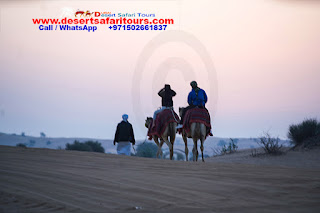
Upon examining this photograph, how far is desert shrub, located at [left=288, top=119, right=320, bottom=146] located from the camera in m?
24.6

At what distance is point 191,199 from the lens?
20.7 ft

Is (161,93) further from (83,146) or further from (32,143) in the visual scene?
(32,143)

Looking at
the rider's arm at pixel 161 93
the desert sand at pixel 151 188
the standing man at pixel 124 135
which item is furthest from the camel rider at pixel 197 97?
the desert sand at pixel 151 188

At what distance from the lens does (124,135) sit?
18812mm

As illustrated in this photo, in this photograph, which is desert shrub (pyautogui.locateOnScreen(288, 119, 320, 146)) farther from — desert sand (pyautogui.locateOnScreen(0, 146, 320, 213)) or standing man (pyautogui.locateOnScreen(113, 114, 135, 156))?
desert sand (pyautogui.locateOnScreen(0, 146, 320, 213))

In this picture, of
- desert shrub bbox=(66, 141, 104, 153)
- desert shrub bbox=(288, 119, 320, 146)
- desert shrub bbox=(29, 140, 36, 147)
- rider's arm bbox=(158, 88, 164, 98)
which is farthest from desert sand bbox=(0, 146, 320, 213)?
desert shrub bbox=(29, 140, 36, 147)

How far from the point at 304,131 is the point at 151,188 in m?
19.7

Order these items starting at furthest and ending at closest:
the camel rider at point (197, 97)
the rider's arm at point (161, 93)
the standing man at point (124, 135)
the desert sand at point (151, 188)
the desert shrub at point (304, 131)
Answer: the desert shrub at point (304, 131) < the standing man at point (124, 135) < the rider's arm at point (161, 93) < the camel rider at point (197, 97) < the desert sand at point (151, 188)

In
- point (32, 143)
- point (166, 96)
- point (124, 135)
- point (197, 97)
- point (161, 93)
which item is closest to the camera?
point (197, 97)

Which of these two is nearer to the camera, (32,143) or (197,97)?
(197,97)

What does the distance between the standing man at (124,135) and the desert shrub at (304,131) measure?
414 inches

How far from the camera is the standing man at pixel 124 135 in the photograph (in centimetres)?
1883

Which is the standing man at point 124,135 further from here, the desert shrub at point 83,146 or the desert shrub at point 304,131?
the desert shrub at point 83,146

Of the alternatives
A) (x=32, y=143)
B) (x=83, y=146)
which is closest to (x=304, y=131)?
(x=83, y=146)
